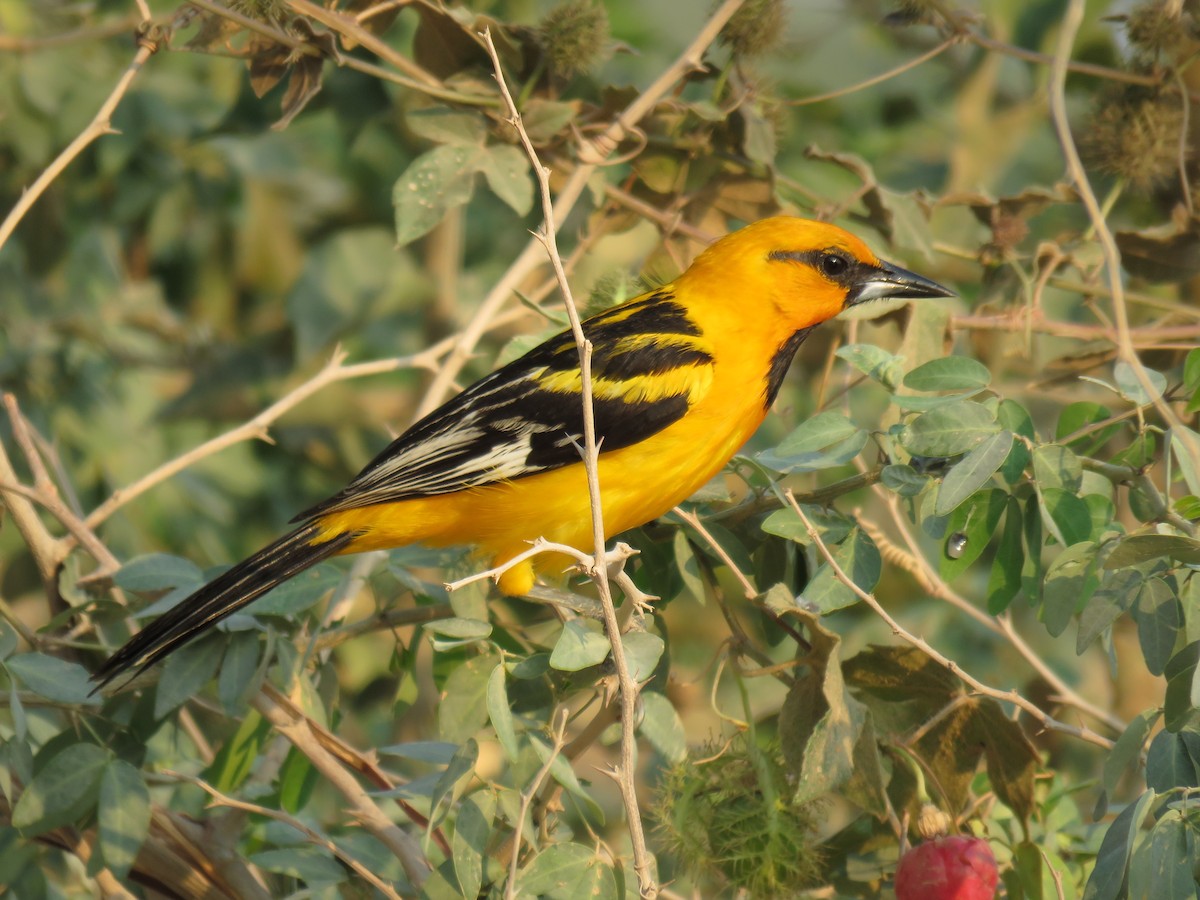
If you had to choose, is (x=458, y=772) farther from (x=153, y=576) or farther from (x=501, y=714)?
(x=153, y=576)

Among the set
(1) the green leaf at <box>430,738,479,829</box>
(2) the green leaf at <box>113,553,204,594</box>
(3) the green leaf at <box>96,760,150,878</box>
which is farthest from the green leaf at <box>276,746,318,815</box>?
(1) the green leaf at <box>430,738,479,829</box>

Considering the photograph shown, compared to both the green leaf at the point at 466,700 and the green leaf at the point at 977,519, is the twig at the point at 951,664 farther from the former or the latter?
the green leaf at the point at 466,700

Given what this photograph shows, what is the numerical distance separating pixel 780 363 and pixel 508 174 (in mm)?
850

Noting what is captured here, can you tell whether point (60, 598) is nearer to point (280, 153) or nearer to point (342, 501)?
point (342, 501)

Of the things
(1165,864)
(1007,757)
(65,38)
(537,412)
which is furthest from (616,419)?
(65,38)

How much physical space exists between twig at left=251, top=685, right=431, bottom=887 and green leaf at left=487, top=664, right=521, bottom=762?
1.62 feet

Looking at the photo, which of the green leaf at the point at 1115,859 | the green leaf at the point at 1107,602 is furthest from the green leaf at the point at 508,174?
the green leaf at the point at 1115,859

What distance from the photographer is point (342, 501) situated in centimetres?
337

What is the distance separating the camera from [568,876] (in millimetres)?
2207

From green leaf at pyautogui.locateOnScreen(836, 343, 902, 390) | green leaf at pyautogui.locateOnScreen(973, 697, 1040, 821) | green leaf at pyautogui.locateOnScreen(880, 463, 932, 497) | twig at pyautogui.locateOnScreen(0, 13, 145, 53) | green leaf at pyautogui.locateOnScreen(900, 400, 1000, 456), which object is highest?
twig at pyautogui.locateOnScreen(0, 13, 145, 53)

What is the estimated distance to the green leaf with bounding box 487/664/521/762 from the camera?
2227 mm

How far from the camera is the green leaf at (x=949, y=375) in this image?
2.53 meters

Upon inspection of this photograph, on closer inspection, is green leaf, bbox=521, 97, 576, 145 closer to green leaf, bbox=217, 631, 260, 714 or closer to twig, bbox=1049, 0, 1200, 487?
twig, bbox=1049, 0, 1200, 487

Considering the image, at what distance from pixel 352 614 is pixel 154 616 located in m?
2.43
